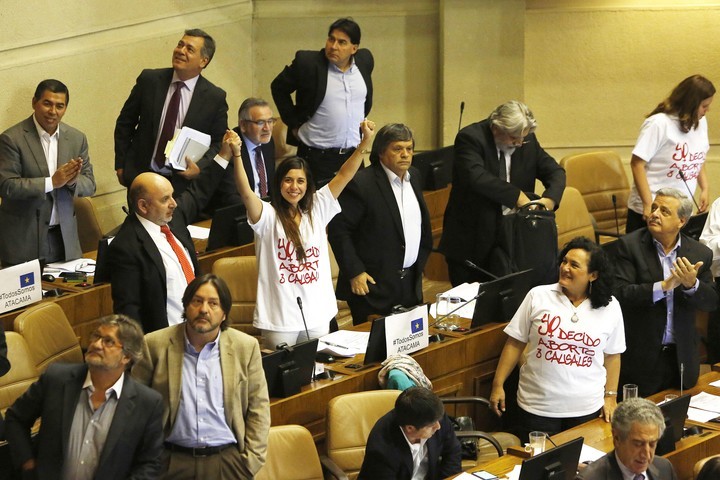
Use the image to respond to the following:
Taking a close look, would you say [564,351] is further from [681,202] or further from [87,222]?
[87,222]

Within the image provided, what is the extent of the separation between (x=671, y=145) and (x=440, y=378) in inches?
84.9

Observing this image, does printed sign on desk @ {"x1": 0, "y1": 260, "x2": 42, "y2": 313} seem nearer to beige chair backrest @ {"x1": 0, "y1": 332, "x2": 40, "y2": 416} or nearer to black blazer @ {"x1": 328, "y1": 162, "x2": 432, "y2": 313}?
beige chair backrest @ {"x1": 0, "y1": 332, "x2": 40, "y2": 416}

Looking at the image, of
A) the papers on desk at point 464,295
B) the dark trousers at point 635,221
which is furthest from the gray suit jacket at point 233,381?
the dark trousers at point 635,221

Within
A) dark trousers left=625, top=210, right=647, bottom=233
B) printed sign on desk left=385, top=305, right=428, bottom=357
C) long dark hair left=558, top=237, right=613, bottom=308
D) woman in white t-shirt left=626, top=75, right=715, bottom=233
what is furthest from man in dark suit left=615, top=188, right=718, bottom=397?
dark trousers left=625, top=210, right=647, bottom=233

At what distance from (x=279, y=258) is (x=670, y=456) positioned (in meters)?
1.80

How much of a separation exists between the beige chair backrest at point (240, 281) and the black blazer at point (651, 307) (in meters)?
1.70

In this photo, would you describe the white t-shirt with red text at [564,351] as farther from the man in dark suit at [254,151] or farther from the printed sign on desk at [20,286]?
the printed sign on desk at [20,286]

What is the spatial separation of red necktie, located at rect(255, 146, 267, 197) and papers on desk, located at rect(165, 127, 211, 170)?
0.48 meters

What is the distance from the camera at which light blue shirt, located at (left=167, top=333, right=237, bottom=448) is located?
446cm

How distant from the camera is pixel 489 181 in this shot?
631 cm

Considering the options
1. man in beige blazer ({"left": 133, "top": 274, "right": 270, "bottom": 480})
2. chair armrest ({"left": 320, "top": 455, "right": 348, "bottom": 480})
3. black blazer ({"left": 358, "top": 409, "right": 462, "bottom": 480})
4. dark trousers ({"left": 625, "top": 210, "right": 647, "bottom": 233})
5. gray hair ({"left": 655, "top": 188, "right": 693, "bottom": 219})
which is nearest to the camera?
man in beige blazer ({"left": 133, "top": 274, "right": 270, "bottom": 480})

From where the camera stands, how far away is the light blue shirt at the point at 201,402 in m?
4.46

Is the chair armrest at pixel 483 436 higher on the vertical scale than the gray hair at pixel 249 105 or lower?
lower

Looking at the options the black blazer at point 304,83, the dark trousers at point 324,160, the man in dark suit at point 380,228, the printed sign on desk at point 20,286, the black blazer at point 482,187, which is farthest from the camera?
the dark trousers at point 324,160
